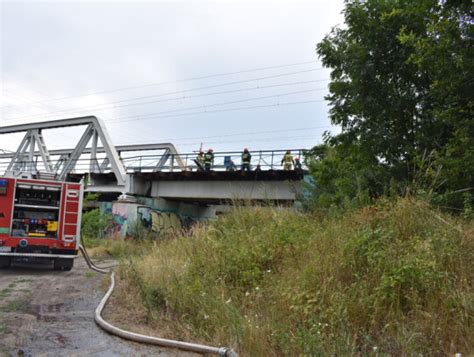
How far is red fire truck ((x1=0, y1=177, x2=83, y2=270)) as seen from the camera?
13.1 meters

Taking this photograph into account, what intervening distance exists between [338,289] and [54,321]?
4566 millimetres

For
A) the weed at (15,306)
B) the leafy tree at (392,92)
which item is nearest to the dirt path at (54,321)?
the weed at (15,306)

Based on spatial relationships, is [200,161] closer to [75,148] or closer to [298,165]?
[298,165]

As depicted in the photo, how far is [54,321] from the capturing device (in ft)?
23.2

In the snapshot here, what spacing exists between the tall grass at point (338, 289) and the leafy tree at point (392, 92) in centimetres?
250

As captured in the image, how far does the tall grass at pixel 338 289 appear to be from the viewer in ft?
15.4

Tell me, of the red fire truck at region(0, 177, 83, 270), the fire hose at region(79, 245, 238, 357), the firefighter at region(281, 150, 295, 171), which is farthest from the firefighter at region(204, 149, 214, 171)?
the fire hose at region(79, 245, 238, 357)

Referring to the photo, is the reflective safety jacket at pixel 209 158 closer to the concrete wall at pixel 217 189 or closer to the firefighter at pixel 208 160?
the firefighter at pixel 208 160

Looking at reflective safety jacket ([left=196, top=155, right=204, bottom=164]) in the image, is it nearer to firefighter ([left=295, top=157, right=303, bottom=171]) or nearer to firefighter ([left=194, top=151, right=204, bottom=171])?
firefighter ([left=194, top=151, right=204, bottom=171])

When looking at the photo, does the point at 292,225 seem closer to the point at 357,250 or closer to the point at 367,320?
the point at 357,250

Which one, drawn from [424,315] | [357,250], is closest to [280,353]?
[424,315]

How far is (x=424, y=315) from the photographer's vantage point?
4859 millimetres

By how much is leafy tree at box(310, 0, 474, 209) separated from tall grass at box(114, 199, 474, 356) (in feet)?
8.21

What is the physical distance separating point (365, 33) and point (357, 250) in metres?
6.68
